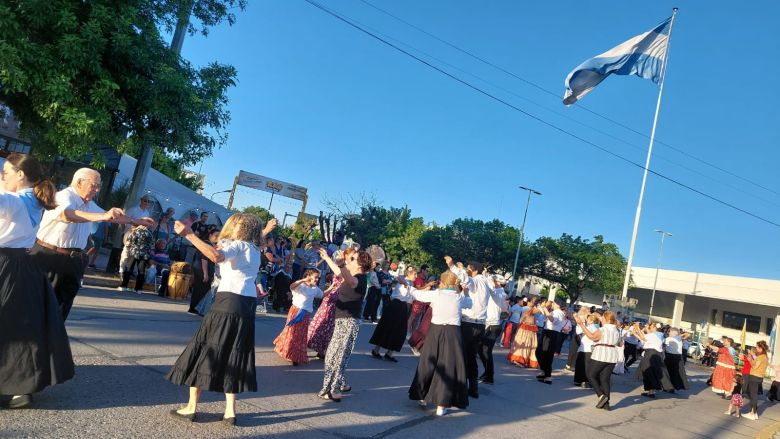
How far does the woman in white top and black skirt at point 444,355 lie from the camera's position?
671 centimetres

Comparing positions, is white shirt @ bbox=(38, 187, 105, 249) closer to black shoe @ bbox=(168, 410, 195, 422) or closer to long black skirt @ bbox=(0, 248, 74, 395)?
long black skirt @ bbox=(0, 248, 74, 395)

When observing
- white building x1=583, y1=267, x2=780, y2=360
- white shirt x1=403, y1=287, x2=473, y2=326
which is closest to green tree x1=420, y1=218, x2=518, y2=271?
white building x1=583, y1=267, x2=780, y2=360

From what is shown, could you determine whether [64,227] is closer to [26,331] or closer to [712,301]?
[26,331]

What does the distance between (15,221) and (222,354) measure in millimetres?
1853

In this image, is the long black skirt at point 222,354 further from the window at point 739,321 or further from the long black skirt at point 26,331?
the window at point 739,321

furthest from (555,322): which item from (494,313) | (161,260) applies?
(161,260)

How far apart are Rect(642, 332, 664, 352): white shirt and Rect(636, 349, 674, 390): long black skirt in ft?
A: 0.30

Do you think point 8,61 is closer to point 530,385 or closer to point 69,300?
point 69,300

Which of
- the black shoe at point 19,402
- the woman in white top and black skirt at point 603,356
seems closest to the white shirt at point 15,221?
the black shoe at point 19,402

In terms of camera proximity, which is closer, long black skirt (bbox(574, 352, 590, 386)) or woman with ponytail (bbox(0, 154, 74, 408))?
woman with ponytail (bbox(0, 154, 74, 408))

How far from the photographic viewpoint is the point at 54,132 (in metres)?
9.73

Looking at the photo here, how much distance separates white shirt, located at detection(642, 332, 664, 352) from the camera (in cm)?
1370

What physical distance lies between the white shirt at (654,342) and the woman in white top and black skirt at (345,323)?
9977 millimetres

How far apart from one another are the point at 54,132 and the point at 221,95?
3256mm
